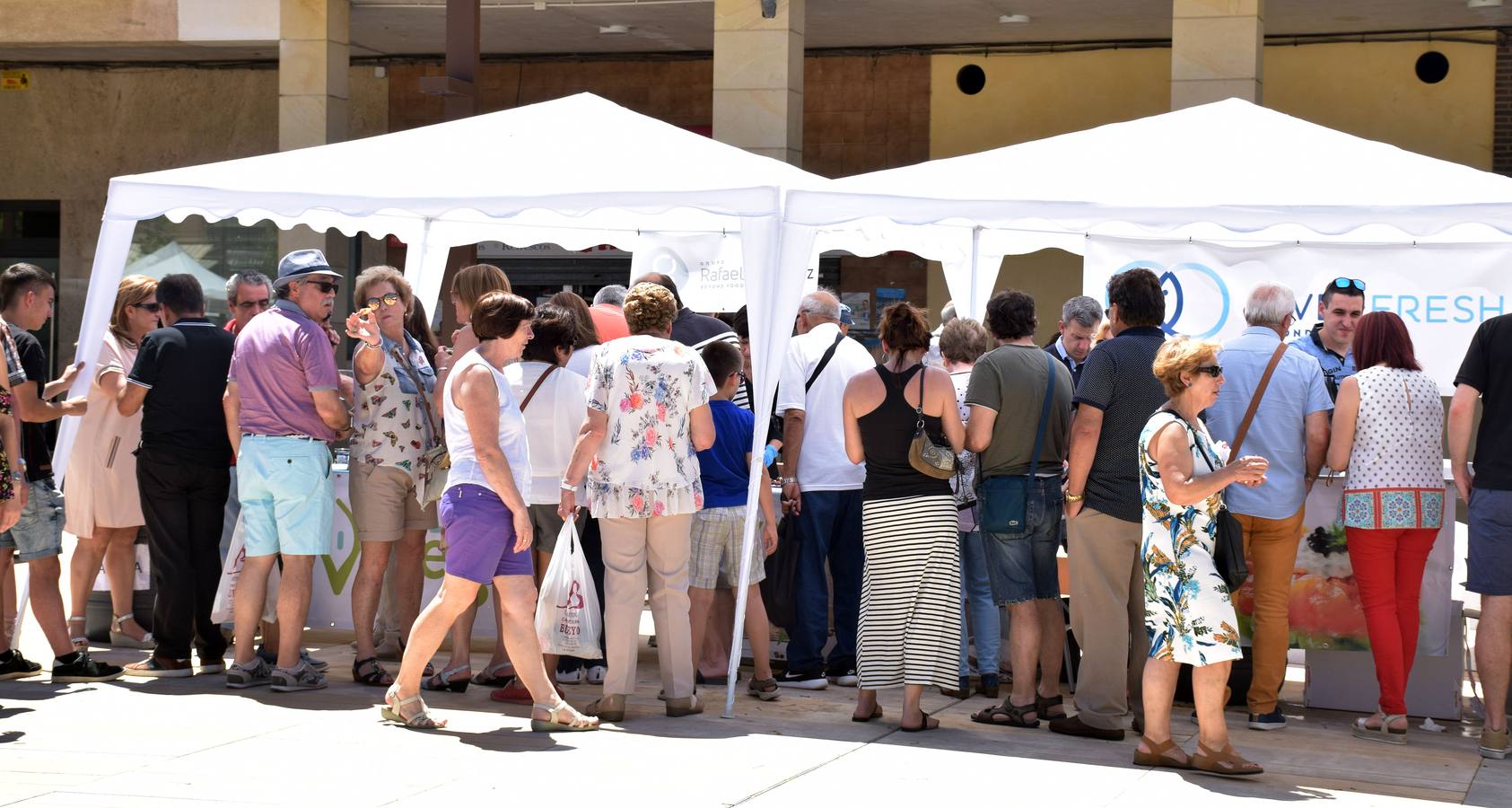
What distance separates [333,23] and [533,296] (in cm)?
406

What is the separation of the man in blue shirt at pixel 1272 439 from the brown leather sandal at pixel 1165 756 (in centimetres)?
108

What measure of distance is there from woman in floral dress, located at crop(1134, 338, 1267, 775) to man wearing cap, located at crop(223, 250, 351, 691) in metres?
3.50

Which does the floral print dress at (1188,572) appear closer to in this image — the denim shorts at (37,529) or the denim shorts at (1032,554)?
the denim shorts at (1032,554)

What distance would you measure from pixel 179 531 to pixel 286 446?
30.4 inches

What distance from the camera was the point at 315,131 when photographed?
15.5 metres

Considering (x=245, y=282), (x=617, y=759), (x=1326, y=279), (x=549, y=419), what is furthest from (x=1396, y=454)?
(x=245, y=282)

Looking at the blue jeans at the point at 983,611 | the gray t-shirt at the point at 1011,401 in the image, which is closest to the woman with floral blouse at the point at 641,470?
the gray t-shirt at the point at 1011,401

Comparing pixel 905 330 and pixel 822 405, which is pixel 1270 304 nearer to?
pixel 905 330

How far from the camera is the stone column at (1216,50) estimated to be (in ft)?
43.0

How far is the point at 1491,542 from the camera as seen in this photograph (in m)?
6.36

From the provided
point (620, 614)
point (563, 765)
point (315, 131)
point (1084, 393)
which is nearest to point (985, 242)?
point (1084, 393)

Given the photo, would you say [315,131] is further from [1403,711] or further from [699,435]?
[1403,711]

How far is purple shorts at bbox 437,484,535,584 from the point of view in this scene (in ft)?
20.0

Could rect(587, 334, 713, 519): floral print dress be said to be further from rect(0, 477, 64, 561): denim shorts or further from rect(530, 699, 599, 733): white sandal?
rect(0, 477, 64, 561): denim shorts
